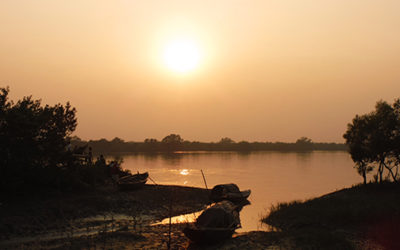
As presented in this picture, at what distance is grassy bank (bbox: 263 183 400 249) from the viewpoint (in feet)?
56.3

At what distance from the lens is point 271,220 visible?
25406 millimetres

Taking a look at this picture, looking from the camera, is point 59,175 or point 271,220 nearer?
point 271,220

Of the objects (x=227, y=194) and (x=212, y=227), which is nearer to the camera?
(x=212, y=227)

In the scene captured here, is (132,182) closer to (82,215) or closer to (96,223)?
(82,215)

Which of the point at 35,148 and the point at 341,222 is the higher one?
the point at 35,148

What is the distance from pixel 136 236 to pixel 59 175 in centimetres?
1241

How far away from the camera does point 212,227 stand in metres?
18.6

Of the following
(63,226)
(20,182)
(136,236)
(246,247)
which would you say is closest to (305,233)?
(246,247)

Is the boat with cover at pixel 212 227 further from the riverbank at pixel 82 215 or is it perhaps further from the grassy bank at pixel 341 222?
the grassy bank at pixel 341 222

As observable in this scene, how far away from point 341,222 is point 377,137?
1559 centimetres

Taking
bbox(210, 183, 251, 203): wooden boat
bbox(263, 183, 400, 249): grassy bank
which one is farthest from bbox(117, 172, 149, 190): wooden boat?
bbox(263, 183, 400, 249): grassy bank

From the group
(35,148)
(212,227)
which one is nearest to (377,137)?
(212,227)

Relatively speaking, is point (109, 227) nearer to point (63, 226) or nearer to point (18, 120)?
point (63, 226)

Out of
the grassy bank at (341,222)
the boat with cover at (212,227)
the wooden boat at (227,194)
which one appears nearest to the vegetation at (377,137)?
the grassy bank at (341,222)
